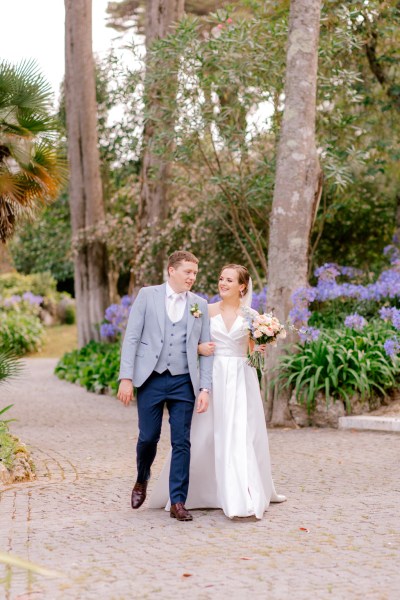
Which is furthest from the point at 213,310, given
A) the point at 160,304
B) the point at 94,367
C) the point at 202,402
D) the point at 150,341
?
the point at 94,367

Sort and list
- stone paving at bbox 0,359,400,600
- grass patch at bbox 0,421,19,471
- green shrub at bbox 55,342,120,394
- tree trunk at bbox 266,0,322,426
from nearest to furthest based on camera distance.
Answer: stone paving at bbox 0,359,400,600
grass patch at bbox 0,421,19,471
tree trunk at bbox 266,0,322,426
green shrub at bbox 55,342,120,394

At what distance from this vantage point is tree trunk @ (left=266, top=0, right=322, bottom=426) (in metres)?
11.2

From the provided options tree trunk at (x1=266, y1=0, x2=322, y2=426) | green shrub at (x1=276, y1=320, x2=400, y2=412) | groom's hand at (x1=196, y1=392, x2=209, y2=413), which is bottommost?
green shrub at (x1=276, y1=320, x2=400, y2=412)

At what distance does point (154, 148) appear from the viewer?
14.4 m

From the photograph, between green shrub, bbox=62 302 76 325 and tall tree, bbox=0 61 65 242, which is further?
green shrub, bbox=62 302 76 325

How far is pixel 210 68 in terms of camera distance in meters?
13.9

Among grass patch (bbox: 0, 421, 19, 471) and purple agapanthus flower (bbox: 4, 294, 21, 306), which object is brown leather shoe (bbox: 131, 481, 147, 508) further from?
purple agapanthus flower (bbox: 4, 294, 21, 306)

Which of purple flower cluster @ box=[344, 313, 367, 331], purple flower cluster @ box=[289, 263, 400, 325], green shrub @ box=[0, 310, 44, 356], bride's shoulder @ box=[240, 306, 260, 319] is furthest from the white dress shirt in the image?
green shrub @ box=[0, 310, 44, 356]

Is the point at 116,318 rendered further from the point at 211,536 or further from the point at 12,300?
the point at 211,536

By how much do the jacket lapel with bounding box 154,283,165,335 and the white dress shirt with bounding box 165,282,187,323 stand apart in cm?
4

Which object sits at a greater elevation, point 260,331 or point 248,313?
point 248,313

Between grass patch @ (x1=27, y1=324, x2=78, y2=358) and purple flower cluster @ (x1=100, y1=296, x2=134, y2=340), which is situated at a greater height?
purple flower cluster @ (x1=100, y1=296, x2=134, y2=340)

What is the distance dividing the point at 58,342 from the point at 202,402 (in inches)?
929

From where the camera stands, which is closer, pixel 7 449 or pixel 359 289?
pixel 7 449
